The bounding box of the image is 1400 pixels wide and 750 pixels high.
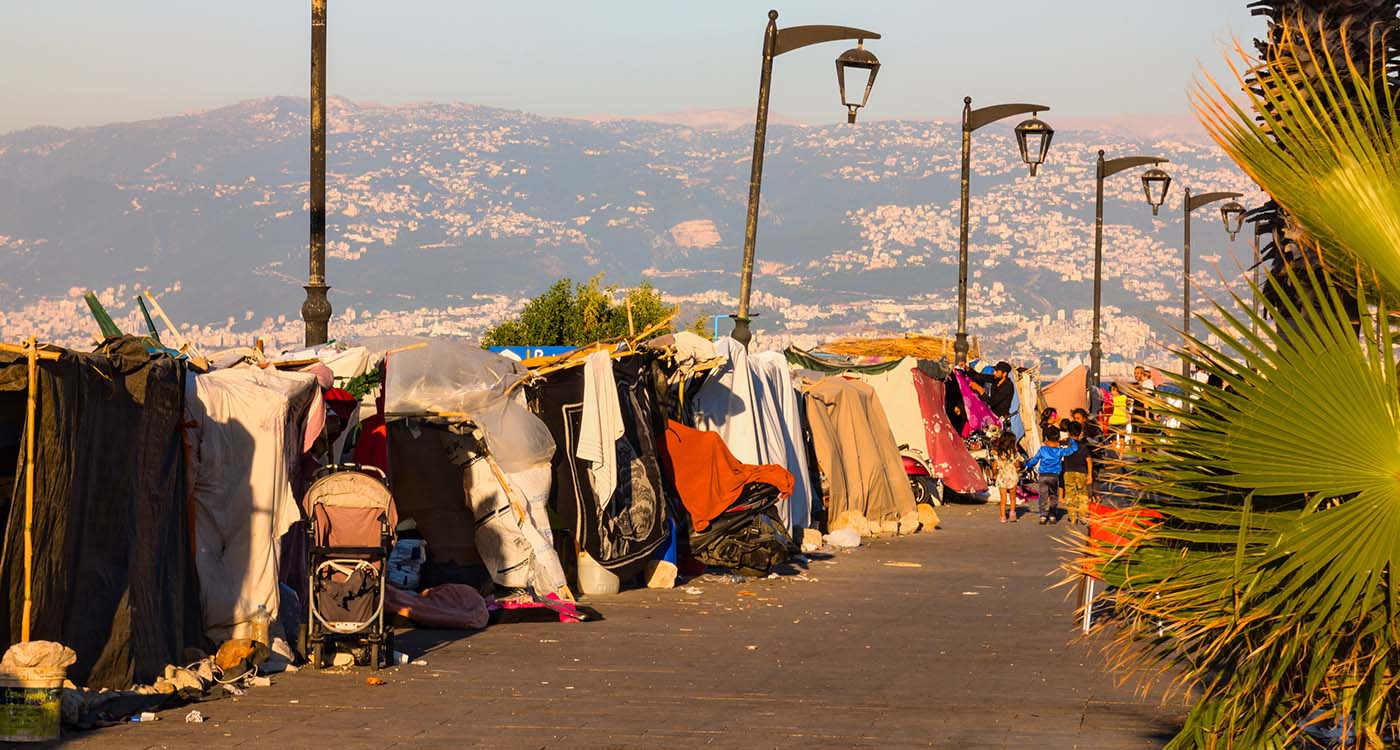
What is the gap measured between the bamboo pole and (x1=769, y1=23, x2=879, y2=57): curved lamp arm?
16.1m

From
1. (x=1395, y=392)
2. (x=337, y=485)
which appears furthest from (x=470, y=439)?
(x=1395, y=392)

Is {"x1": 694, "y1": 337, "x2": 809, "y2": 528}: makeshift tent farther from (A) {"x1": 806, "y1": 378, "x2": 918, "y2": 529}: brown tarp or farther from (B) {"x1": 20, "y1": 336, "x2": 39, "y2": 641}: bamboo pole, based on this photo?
(B) {"x1": 20, "y1": 336, "x2": 39, "y2": 641}: bamboo pole

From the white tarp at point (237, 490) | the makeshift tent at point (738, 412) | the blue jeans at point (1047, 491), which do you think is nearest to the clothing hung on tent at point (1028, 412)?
the blue jeans at point (1047, 491)

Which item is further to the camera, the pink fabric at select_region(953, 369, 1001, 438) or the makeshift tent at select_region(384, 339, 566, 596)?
the pink fabric at select_region(953, 369, 1001, 438)

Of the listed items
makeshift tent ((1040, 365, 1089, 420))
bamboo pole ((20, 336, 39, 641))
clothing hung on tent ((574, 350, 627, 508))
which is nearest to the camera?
bamboo pole ((20, 336, 39, 641))

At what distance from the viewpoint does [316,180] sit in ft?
55.6

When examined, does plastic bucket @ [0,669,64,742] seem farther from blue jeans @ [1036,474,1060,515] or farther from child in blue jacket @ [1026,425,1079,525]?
blue jeans @ [1036,474,1060,515]

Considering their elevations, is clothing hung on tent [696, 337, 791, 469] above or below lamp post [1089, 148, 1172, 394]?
below

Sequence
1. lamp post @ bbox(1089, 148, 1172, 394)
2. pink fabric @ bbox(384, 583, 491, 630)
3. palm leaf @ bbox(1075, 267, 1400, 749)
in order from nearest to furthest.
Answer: palm leaf @ bbox(1075, 267, 1400, 749)
pink fabric @ bbox(384, 583, 491, 630)
lamp post @ bbox(1089, 148, 1172, 394)

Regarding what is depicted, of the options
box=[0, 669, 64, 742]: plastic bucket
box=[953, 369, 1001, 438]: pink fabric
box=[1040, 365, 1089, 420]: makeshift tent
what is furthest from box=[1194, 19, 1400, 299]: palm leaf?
box=[1040, 365, 1089, 420]: makeshift tent

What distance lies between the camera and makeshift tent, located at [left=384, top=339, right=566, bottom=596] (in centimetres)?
1557

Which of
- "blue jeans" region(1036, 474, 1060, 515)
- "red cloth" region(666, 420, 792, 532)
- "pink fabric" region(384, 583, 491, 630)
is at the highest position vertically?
"red cloth" region(666, 420, 792, 532)

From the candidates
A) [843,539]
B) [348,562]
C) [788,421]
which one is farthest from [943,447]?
[348,562]

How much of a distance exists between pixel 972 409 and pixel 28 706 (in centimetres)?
2618
